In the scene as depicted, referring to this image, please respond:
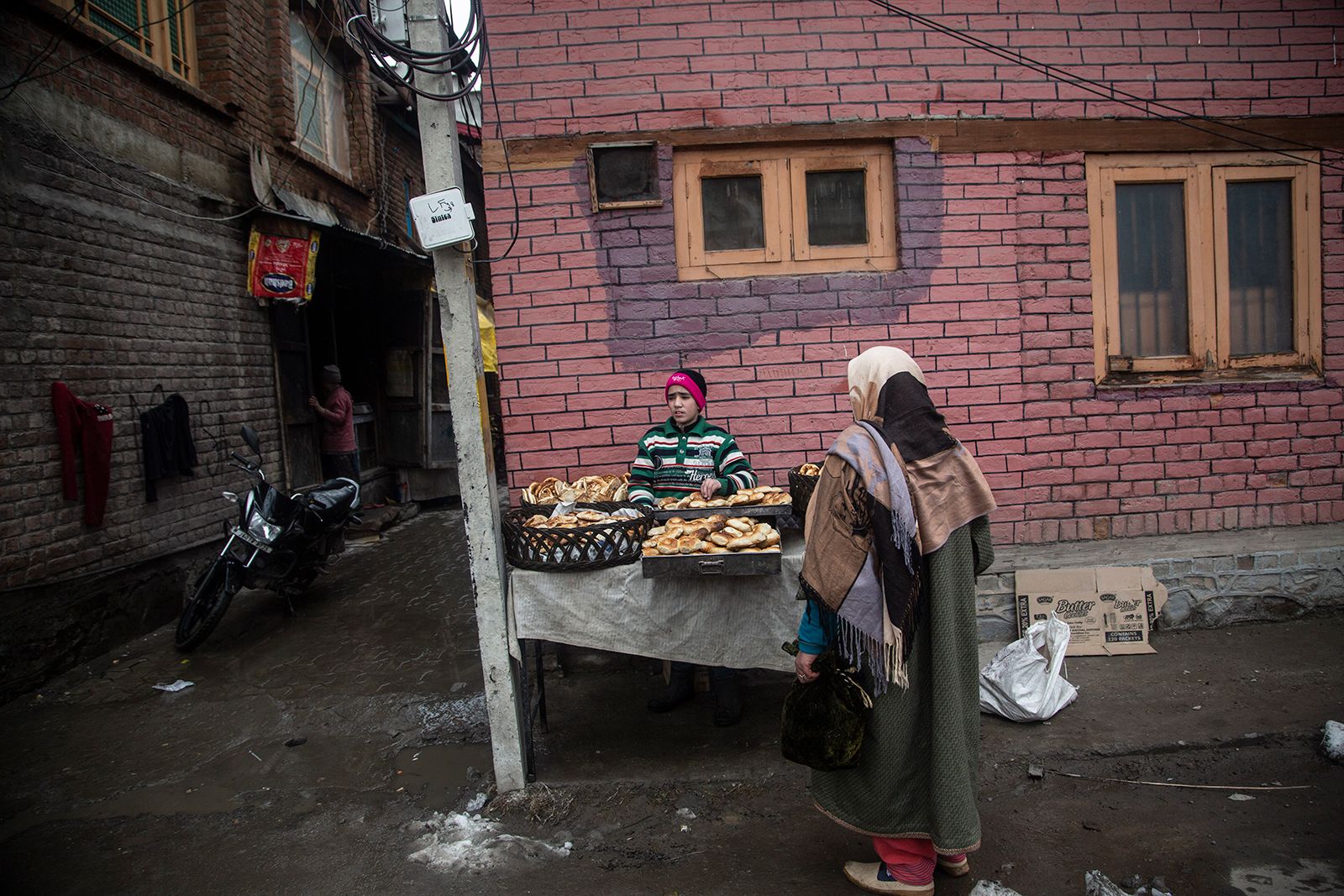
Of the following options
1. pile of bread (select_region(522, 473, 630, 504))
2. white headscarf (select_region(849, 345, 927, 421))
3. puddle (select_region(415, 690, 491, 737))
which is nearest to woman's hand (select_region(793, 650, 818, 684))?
white headscarf (select_region(849, 345, 927, 421))

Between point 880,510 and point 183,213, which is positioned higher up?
point 183,213

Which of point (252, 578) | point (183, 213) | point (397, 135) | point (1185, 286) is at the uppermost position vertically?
point (397, 135)

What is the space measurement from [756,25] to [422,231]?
8.01ft

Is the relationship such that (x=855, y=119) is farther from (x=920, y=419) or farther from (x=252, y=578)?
(x=252, y=578)

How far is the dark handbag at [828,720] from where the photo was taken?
8.36 feet

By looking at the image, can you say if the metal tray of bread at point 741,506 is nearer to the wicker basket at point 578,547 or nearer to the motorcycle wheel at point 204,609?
the wicker basket at point 578,547

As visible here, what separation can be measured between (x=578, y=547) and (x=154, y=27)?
677 cm

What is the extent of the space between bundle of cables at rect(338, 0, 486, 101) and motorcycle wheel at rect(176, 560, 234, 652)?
4.10 m

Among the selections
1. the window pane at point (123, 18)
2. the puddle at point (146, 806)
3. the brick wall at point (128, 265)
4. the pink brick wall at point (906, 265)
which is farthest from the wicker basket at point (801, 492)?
the window pane at point (123, 18)

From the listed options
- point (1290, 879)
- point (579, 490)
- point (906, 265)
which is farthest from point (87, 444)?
point (1290, 879)

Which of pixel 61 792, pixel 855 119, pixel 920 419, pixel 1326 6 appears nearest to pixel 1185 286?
pixel 1326 6

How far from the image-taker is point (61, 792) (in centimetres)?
377

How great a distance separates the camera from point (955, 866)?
278 cm

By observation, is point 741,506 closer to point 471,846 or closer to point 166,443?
point 471,846
